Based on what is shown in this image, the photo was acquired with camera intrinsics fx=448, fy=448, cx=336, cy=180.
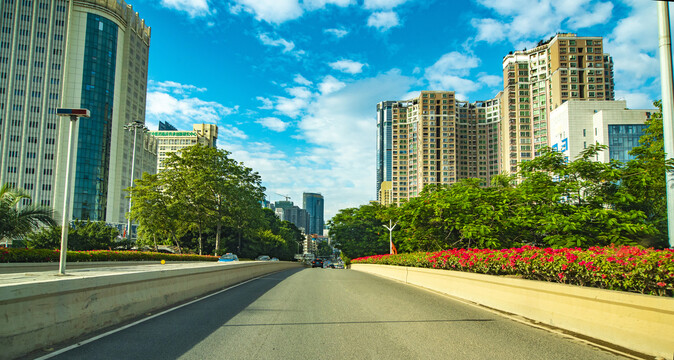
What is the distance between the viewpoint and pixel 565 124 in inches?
4183

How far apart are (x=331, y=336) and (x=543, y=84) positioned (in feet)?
470

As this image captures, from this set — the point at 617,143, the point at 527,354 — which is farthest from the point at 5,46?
the point at 617,143

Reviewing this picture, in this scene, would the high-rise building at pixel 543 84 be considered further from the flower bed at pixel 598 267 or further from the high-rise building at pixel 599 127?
the flower bed at pixel 598 267

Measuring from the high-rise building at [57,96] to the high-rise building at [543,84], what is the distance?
110325mm

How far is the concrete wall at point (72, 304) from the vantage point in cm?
565

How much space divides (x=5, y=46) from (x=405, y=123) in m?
132

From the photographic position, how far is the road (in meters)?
6.09

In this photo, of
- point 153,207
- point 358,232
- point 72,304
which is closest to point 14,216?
point 72,304

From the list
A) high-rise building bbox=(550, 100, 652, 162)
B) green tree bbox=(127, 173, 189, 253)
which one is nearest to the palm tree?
green tree bbox=(127, 173, 189, 253)

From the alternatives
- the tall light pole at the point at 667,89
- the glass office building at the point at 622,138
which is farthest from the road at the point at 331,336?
the glass office building at the point at 622,138

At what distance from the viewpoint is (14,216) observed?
902 inches

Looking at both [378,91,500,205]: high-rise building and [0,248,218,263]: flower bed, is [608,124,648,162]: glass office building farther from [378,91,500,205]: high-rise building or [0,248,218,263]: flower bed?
[0,248,218,263]: flower bed

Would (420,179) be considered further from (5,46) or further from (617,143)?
Answer: (5,46)

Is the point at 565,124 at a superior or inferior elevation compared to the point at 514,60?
inferior
